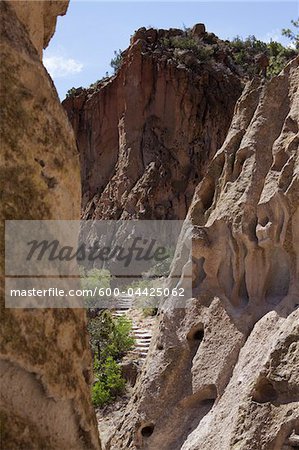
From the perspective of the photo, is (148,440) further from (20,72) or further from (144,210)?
(144,210)

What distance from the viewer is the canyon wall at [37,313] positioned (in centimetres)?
259

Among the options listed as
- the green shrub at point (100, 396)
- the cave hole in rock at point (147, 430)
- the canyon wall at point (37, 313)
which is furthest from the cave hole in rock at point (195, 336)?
the green shrub at point (100, 396)

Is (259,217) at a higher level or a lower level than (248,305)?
higher

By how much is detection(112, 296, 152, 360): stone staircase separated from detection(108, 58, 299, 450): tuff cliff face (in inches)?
298

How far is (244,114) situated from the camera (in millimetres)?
8430

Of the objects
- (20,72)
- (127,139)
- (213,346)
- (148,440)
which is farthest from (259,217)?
(127,139)

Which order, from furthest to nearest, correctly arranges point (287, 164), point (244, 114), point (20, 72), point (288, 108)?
1. point (244, 114)
2. point (288, 108)
3. point (287, 164)
4. point (20, 72)

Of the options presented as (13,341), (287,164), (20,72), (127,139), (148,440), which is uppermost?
(127,139)

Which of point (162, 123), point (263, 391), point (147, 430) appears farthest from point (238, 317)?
point (162, 123)

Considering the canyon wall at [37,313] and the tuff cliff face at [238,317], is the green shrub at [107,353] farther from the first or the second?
the canyon wall at [37,313]

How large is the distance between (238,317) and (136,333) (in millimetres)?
10405

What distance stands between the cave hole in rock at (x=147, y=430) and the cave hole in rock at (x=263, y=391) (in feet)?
5.53

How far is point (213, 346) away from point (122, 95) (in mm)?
24127

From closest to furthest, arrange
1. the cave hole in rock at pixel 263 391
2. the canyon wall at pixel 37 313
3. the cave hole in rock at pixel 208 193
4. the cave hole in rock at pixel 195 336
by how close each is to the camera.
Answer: the canyon wall at pixel 37 313 < the cave hole in rock at pixel 263 391 < the cave hole in rock at pixel 195 336 < the cave hole in rock at pixel 208 193
